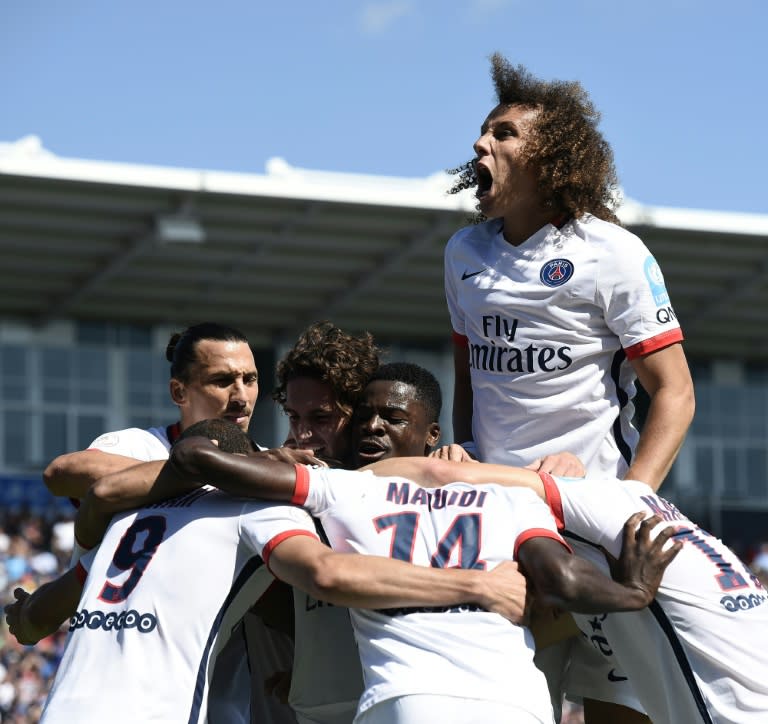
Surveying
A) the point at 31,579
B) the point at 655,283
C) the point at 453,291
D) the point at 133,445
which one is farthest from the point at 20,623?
the point at 31,579

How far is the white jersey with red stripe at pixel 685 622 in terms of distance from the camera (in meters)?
4.46

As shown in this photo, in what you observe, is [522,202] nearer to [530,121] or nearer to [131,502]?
[530,121]

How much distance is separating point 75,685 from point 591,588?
1638 millimetres

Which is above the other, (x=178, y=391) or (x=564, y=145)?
(x=564, y=145)

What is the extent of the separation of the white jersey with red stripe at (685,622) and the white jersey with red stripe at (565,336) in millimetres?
530

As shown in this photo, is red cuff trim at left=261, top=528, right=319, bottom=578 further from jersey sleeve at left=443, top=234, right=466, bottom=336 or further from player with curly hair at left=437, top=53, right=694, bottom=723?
jersey sleeve at left=443, top=234, right=466, bottom=336

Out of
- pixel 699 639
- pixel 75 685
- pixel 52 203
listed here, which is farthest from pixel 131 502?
pixel 52 203

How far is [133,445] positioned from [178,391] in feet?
1.25

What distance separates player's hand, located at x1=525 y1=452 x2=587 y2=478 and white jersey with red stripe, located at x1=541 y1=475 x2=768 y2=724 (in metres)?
0.23

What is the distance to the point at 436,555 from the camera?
4.32m

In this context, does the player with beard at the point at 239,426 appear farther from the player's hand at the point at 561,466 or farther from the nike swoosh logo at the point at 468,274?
the player's hand at the point at 561,466

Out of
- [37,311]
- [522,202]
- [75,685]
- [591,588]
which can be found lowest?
[75,685]

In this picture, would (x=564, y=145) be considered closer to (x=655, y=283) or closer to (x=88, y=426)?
(x=655, y=283)

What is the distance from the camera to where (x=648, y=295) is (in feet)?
16.6
